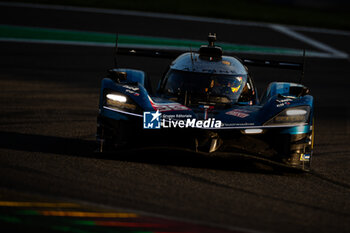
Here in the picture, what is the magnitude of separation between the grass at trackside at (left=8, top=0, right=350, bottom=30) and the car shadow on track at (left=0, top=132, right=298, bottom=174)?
19.8 m

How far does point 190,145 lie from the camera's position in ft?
25.7

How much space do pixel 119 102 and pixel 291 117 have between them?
2110 millimetres

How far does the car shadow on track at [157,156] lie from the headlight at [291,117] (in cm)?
53

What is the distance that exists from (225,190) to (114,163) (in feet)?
4.91

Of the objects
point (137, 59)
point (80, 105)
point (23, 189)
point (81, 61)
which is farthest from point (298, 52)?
point (23, 189)

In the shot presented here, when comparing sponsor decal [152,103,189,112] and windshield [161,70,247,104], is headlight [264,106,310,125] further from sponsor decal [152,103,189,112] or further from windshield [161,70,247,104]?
windshield [161,70,247,104]

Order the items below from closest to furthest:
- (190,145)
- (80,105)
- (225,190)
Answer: (225,190) → (190,145) → (80,105)

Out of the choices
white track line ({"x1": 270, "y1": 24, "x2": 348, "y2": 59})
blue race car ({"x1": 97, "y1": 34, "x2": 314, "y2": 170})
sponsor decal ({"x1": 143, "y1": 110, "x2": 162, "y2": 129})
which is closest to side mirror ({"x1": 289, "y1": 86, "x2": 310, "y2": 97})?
blue race car ({"x1": 97, "y1": 34, "x2": 314, "y2": 170})

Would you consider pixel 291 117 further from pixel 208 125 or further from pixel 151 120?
pixel 151 120

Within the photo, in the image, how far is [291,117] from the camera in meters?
8.20

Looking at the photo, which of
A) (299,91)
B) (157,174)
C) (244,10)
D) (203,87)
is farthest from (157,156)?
(244,10)

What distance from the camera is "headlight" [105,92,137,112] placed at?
822cm

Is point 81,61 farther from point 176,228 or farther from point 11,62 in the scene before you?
point 176,228

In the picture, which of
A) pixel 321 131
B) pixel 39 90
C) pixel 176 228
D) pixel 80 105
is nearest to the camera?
pixel 176 228
